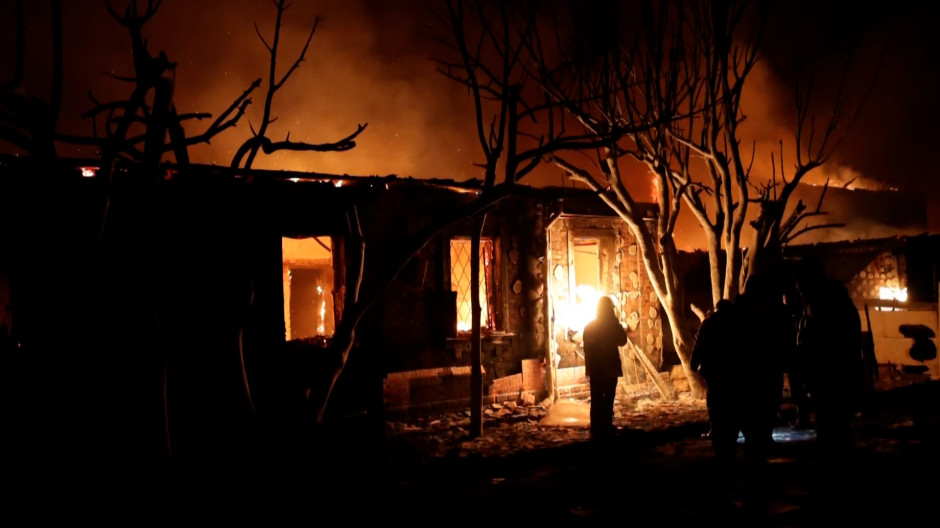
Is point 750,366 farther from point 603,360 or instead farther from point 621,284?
point 621,284

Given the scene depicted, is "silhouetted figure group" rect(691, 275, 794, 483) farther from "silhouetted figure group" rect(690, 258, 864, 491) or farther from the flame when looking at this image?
the flame

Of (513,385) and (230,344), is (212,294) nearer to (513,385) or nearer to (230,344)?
(230,344)

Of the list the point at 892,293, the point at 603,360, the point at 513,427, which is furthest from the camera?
the point at 892,293

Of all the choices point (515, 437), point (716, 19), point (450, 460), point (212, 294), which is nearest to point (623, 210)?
point (716, 19)

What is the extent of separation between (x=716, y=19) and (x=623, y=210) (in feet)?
13.3

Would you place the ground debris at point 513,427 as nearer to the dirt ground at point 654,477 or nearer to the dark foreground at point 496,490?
the dirt ground at point 654,477

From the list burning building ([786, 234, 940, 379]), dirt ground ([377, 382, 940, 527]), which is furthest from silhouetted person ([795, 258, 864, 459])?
burning building ([786, 234, 940, 379])

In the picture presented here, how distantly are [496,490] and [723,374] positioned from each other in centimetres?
304

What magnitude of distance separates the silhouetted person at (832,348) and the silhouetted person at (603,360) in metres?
2.57

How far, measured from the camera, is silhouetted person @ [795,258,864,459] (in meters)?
6.39

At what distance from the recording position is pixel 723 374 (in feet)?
19.3

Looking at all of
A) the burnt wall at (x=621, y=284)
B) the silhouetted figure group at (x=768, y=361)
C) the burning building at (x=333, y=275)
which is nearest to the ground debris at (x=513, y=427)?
the burning building at (x=333, y=275)

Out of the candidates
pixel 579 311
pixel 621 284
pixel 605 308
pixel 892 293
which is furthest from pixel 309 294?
pixel 892 293

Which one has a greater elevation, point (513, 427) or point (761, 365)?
point (761, 365)
